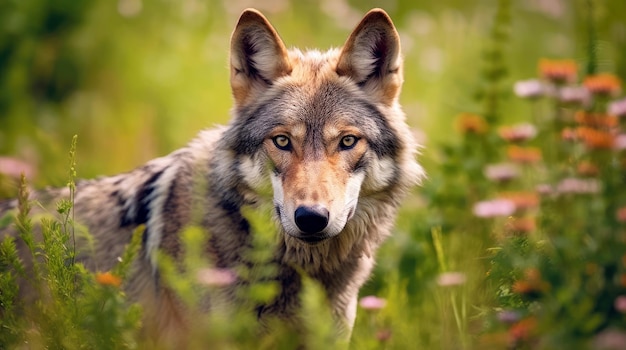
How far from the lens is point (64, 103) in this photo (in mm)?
7949

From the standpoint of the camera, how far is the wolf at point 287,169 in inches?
149

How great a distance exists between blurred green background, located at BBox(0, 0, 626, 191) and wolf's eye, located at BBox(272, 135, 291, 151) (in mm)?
2683

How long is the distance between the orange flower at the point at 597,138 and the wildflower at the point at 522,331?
0.73 metres

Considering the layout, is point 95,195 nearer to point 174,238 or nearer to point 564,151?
point 174,238

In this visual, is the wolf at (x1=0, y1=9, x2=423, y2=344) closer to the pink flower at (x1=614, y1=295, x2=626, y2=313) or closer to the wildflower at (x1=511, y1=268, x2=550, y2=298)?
the wildflower at (x1=511, y1=268, x2=550, y2=298)

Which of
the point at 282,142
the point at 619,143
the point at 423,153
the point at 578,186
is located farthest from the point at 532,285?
the point at 423,153

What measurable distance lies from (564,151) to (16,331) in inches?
88.3

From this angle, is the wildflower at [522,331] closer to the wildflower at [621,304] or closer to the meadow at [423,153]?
the meadow at [423,153]

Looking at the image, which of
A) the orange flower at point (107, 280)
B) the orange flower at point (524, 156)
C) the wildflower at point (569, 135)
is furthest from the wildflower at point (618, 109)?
the orange flower at point (107, 280)

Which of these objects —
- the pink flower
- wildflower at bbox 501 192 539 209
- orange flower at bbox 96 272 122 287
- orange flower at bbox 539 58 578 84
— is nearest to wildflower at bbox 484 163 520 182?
wildflower at bbox 501 192 539 209

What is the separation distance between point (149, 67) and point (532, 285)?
6.28 metres

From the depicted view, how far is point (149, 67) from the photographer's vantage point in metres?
8.47

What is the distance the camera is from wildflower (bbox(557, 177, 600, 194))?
3.00 m

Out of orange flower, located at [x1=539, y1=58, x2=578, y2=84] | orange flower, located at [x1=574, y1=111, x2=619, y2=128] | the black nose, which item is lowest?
the black nose
